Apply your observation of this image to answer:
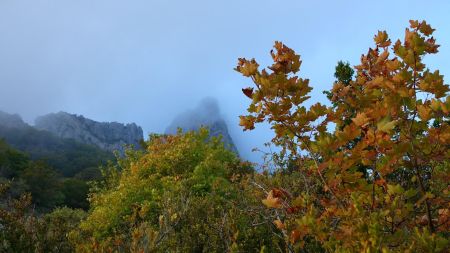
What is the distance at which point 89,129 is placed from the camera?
14312cm

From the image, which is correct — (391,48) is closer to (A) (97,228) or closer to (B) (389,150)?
(B) (389,150)

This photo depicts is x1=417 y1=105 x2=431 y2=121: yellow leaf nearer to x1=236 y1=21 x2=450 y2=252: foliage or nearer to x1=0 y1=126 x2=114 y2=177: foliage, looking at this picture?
x1=236 y1=21 x2=450 y2=252: foliage

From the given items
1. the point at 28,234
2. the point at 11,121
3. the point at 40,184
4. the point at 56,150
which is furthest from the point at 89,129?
the point at 28,234

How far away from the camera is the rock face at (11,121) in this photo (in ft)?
426

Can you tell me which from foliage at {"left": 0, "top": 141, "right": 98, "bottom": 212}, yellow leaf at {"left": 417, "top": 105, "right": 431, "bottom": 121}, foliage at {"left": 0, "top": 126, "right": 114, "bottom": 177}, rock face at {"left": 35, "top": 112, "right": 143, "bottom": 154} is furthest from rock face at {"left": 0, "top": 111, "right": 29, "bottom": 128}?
yellow leaf at {"left": 417, "top": 105, "right": 431, "bottom": 121}

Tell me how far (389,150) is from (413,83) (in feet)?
1.35

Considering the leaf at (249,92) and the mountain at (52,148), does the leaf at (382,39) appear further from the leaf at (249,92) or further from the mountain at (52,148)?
the mountain at (52,148)

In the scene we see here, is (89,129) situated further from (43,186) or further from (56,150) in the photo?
(43,186)

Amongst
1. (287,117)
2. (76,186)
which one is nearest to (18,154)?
(76,186)

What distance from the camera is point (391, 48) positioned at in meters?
2.77

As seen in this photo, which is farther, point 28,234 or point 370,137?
point 28,234

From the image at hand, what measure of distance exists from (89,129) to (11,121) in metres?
25.6

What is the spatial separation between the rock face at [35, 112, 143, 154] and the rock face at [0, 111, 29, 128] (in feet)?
26.3

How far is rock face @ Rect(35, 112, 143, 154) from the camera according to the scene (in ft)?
451
